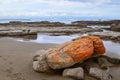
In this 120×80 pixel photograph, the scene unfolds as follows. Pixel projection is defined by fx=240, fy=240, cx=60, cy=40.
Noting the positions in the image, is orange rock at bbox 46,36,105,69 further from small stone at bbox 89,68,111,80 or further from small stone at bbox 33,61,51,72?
small stone at bbox 89,68,111,80

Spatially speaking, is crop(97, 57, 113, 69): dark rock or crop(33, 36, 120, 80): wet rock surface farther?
crop(97, 57, 113, 69): dark rock

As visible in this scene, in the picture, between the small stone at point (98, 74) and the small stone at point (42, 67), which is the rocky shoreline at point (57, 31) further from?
the small stone at point (42, 67)

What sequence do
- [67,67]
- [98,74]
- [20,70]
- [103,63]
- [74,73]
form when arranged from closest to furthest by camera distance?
[74,73] → [98,74] → [67,67] → [20,70] → [103,63]

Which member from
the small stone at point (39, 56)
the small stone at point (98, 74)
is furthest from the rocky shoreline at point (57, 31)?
the small stone at point (98, 74)

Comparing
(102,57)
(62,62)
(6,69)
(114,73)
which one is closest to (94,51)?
(102,57)

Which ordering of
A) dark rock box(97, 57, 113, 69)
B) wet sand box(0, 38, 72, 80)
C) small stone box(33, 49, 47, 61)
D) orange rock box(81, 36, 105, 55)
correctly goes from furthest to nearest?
orange rock box(81, 36, 105, 55), dark rock box(97, 57, 113, 69), small stone box(33, 49, 47, 61), wet sand box(0, 38, 72, 80)

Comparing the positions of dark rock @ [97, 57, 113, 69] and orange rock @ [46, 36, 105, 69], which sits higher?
orange rock @ [46, 36, 105, 69]

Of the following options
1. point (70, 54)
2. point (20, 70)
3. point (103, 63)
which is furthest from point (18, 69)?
point (103, 63)

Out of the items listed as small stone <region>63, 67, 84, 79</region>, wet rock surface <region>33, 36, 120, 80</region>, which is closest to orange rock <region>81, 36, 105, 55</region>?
wet rock surface <region>33, 36, 120, 80</region>

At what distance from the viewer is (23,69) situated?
9180 mm

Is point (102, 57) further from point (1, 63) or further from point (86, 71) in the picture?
point (1, 63)

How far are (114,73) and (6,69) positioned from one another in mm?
4133

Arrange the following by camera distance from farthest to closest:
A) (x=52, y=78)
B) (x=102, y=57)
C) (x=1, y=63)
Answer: (x=102, y=57), (x=1, y=63), (x=52, y=78)

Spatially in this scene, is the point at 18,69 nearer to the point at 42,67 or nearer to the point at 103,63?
the point at 42,67
